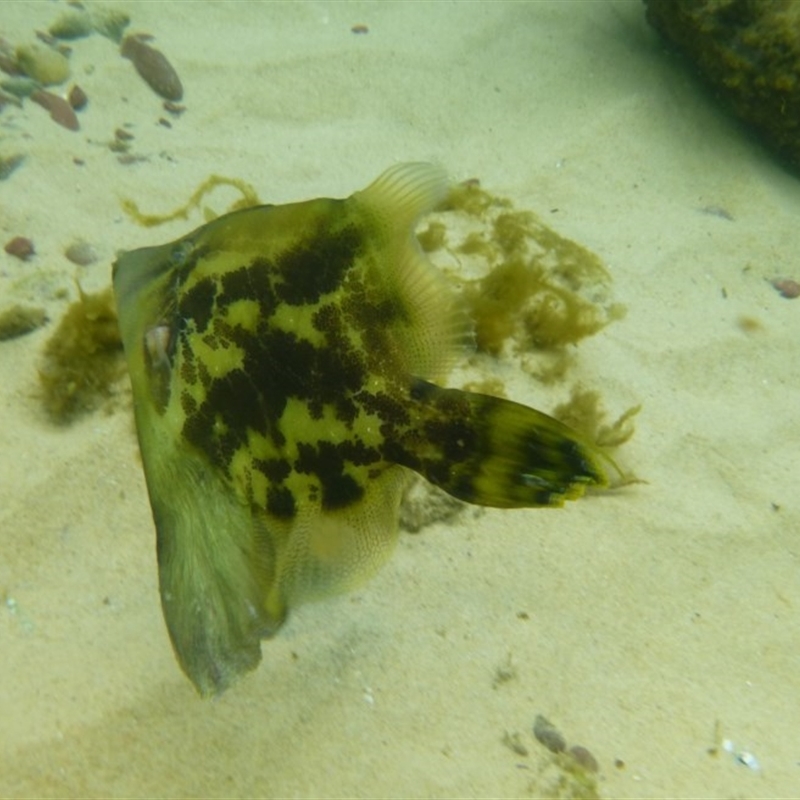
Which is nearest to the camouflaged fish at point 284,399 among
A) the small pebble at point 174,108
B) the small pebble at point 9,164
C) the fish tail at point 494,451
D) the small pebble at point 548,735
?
the fish tail at point 494,451

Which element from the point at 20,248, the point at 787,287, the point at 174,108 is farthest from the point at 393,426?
the point at 174,108

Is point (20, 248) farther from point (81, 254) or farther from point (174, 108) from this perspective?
point (174, 108)

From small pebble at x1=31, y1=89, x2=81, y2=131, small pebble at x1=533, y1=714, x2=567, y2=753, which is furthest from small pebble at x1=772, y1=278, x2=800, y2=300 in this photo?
small pebble at x1=31, y1=89, x2=81, y2=131

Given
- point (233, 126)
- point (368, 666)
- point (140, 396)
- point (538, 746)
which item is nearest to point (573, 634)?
point (538, 746)

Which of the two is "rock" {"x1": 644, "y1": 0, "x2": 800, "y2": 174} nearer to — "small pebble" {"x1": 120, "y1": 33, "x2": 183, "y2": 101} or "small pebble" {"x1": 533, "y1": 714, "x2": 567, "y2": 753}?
"small pebble" {"x1": 120, "y1": 33, "x2": 183, "y2": 101}

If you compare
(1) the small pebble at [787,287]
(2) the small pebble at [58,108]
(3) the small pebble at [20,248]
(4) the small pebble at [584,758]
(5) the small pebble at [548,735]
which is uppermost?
(1) the small pebble at [787,287]

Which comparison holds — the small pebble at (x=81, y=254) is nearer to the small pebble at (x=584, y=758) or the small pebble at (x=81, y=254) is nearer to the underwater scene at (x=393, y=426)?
the underwater scene at (x=393, y=426)
